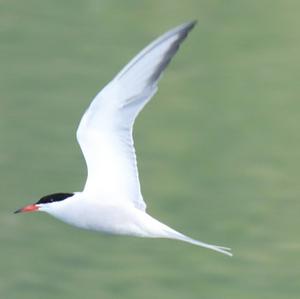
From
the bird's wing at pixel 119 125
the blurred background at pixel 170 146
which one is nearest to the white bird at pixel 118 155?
the bird's wing at pixel 119 125

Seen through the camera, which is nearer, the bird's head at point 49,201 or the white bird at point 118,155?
the white bird at point 118,155

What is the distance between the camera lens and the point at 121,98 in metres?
6.50

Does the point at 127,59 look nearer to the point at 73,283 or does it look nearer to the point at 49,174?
the point at 49,174

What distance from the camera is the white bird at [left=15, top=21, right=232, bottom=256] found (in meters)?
6.36

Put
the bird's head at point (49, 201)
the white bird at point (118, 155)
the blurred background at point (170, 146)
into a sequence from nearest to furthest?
the white bird at point (118, 155) < the bird's head at point (49, 201) < the blurred background at point (170, 146)

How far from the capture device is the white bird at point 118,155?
636 centimetres

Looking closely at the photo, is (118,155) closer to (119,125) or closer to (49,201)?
(119,125)

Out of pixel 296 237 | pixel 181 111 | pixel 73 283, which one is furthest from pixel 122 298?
pixel 181 111

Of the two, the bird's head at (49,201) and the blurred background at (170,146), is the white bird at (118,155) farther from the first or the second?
the blurred background at (170,146)

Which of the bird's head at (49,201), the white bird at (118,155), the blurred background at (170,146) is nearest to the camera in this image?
the white bird at (118,155)

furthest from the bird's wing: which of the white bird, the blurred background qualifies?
the blurred background

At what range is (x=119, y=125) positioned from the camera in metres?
6.54

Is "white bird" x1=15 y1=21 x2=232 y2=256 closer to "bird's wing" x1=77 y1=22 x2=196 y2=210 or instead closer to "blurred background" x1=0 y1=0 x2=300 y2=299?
"bird's wing" x1=77 y1=22 x2=196 y2=210

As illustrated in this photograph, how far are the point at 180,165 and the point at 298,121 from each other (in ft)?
3.10
